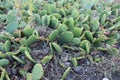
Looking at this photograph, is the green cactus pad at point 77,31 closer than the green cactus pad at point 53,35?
No

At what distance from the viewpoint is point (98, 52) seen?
3.22 m

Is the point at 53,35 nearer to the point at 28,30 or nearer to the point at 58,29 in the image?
the point at 58,29

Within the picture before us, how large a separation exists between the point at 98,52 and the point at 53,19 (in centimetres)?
59

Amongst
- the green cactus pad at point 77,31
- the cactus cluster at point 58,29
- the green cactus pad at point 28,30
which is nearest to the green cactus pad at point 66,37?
the cactus cluster at point 58,29

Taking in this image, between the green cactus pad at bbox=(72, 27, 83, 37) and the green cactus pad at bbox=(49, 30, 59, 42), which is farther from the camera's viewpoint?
the green cactus pad at bbox=(72, 27, 83, 37)

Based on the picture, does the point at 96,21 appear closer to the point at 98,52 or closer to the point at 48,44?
the point at 98,52

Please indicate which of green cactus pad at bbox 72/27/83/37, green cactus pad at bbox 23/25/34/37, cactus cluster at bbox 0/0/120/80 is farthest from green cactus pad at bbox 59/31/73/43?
green cactus pad at bbox 23/25/34/37

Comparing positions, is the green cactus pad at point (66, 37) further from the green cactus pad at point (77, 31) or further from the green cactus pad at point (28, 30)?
the green cactus pad at point (28, 30)

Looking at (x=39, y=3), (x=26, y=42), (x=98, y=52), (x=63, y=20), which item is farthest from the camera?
(x=39, y=3)

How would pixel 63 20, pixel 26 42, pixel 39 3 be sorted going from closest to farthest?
pixel 26 42 → pixel 63 20 → pixel 39 3

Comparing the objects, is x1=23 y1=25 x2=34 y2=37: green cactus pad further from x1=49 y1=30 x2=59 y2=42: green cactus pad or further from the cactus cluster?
x1=49 y1=30 x2=59 y2=42: green cactus pad

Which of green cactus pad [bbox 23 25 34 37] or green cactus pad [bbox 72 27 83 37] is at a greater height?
green cactus pad [bbox 23 25 34 37]

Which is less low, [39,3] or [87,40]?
[39,3]

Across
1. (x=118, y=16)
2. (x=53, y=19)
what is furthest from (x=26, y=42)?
(x=118, y=16)
